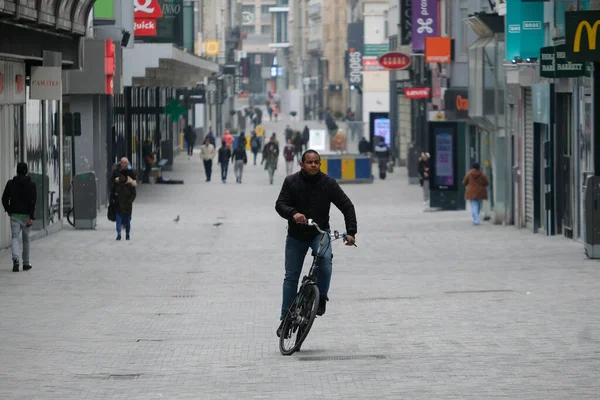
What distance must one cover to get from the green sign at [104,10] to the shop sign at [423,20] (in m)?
13.7

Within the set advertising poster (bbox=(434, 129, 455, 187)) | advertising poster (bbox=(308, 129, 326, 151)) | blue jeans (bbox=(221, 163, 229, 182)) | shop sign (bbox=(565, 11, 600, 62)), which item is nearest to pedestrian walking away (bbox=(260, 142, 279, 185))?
blue jeans (bbox=(221, 163, 229, 182))

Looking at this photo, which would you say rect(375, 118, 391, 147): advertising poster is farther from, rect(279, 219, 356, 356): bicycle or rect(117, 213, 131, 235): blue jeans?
rect(279, 219, 356, 356): bicycle

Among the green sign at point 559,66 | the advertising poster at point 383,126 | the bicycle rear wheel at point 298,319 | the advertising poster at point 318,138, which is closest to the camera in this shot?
the bicycle rear wheel at point 298,319

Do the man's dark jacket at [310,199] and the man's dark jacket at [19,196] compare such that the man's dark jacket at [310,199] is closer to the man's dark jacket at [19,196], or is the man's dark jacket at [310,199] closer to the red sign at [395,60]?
the man's dark jacket at [19,196]

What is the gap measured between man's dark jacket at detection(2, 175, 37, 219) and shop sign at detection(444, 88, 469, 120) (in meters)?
18.8

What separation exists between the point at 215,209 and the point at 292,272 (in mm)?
24968

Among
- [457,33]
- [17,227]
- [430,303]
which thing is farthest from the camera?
[457,33]

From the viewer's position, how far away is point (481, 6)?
3912 cm

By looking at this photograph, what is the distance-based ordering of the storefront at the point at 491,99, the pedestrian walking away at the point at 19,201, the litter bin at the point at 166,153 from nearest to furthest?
the pedestrian walking away at the point at 19,201, the storefront at the point at 491,99, the litter bin at the point at 166,153

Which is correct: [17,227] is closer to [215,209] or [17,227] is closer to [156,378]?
[156,378]

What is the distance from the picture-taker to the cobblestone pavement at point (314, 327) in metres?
10.2

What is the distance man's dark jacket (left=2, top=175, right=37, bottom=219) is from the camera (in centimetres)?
1958

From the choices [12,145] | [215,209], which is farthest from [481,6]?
[12,145]

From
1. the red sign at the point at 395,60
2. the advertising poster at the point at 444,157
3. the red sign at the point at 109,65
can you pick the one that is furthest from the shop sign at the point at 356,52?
the red sign at the point at 109,65
